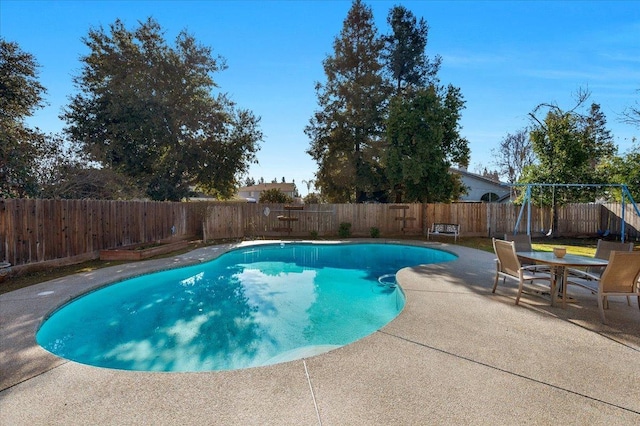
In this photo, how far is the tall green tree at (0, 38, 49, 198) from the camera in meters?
8.77

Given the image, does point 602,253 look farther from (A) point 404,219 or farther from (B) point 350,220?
(B) point 350,220

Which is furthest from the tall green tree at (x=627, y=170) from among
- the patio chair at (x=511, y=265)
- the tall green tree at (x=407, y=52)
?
the patio chair at (x=511, y=265)

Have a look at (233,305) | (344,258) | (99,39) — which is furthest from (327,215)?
(99,39)

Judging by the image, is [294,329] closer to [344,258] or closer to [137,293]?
[137,293]

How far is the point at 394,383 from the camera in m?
2.55

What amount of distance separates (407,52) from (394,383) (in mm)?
18655

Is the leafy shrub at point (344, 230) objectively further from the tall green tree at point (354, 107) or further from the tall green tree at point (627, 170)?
the tall green tree at point (627, 170)

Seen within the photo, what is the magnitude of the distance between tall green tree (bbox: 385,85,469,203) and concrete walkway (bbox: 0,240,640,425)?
434 inches

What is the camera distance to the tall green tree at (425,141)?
46.6 feet

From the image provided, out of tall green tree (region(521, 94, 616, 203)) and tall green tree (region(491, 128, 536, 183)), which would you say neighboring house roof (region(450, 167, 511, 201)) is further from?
tall green tree (region(521, 94, 616, 203))

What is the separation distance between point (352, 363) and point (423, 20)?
20133mm

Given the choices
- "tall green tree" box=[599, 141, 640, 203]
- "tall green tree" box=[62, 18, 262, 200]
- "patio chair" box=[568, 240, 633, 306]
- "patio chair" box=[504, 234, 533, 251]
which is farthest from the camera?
"tall green tree" box=[62, 18, 262, 200]

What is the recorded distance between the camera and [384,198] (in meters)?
19.7

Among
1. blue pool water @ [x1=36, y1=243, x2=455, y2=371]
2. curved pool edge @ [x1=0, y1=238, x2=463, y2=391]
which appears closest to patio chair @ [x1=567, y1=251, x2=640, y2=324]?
curved pool edge @ [x1=0, y1=238, x2=463, y2=391]
